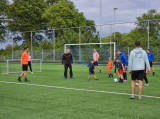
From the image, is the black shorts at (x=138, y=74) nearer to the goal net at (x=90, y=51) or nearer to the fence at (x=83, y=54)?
the fence at (x=83, y=54)

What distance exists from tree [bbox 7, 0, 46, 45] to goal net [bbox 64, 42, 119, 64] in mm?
25256

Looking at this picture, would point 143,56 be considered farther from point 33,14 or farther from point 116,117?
point 33,14

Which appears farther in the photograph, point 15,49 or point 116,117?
point 15,49

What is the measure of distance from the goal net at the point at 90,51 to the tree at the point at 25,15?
82.9 ft

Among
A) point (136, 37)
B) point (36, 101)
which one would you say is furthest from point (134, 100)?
point (136, 37)

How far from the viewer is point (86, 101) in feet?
21.0

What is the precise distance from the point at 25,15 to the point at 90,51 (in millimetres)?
28646

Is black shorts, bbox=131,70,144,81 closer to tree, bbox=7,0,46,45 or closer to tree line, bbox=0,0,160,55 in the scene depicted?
tree line, bbox=0,0,160,55

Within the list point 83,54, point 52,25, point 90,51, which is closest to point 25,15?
point 52,25

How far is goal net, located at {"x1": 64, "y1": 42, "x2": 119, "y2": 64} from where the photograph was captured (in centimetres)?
2879

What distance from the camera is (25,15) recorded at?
53.2 meters

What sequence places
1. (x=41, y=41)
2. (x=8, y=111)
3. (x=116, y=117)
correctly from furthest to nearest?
(x=41, y=41), (x=8, y=111), (x=116, y=117)

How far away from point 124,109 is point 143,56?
1.98m

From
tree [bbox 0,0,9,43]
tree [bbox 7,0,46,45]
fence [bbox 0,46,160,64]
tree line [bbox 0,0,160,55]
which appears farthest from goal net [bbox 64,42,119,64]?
tree [bbox 0,0,9,43]
